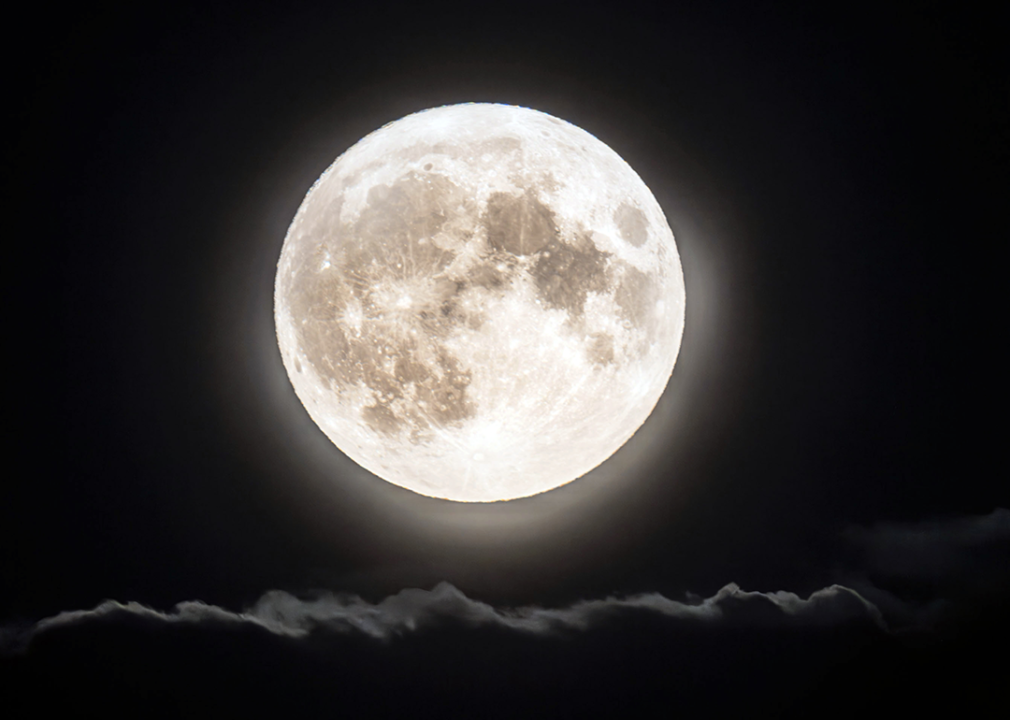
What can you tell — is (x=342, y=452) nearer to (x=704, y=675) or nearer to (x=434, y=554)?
(x=434, y=554)

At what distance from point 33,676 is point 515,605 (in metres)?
2.25

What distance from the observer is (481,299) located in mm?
2070

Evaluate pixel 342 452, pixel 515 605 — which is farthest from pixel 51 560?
pixel 515 605

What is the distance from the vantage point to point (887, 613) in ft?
8.77

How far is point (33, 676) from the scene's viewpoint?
2.73m

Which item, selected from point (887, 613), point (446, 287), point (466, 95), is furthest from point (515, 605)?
point (466, 95)

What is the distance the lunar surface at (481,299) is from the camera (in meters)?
2.10

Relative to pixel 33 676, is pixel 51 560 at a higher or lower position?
higher

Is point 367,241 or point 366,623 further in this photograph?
point 366,623

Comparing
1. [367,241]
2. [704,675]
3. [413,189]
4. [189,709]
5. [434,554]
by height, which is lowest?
[189,709]

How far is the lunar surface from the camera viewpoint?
210 cm

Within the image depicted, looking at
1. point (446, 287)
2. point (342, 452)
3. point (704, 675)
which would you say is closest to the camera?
point (446, 287)

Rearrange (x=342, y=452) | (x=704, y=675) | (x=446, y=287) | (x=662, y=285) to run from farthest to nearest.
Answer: (x=342, y=452) → (x=704, y=675) → (x=662, y=285) → (x=446, y=287)

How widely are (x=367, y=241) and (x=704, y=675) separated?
2351 mm
